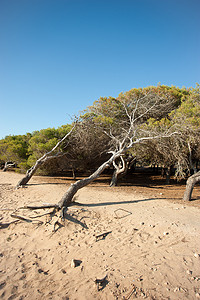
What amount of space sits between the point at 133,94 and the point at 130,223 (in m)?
11.0

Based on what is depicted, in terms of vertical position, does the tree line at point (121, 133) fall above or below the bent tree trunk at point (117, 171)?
above

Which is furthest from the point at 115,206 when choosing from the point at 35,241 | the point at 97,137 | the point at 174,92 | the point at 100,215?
the point at 174,92

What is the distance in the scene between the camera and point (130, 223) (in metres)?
5.11

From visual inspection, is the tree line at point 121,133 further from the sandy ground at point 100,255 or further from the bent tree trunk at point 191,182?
the sandy ground at point 100,255

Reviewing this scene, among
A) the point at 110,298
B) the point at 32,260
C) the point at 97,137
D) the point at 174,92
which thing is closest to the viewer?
the point at 110,298

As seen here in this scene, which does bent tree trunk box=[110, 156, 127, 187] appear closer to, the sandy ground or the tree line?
the tree line

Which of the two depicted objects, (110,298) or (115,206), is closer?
(110,298)

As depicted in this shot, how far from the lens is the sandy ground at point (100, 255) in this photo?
2.84 m

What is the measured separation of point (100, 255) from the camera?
374 centimetres

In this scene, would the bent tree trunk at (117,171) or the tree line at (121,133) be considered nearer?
the tree line at (121,133)

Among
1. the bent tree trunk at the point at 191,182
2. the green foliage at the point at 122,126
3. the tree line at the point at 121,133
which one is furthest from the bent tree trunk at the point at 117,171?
the bent tree trunk at the point at 191,182

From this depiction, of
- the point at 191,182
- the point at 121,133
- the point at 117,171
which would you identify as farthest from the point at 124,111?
the point at 191,182

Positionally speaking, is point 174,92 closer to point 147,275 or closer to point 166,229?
point 166,229

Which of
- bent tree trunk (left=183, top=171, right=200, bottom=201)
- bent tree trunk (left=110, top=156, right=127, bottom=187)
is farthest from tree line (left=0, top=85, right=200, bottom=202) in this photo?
bent tree trunk (left=183, top=171, right=200, bottom=201)
